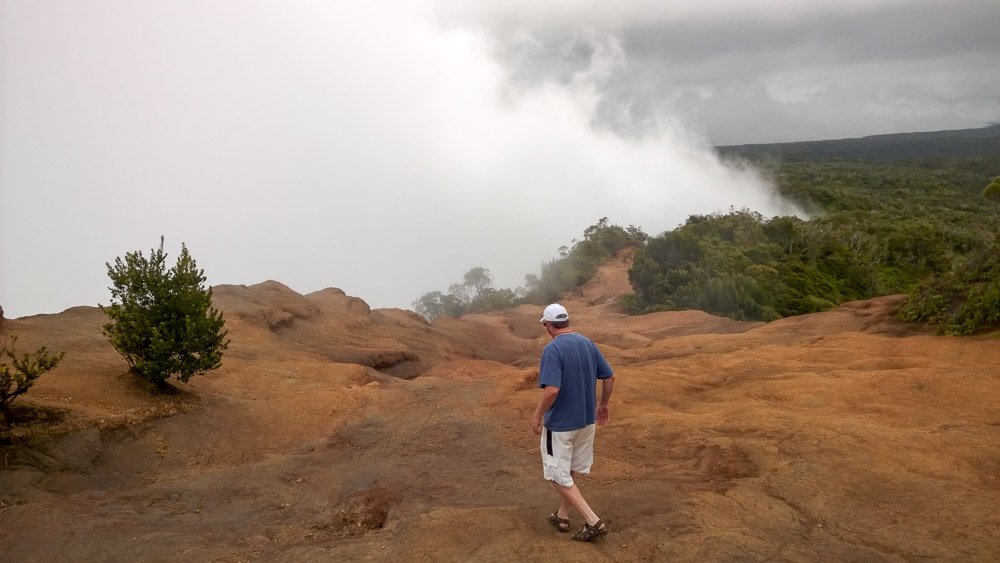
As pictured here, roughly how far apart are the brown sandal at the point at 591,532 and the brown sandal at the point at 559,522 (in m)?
0.24

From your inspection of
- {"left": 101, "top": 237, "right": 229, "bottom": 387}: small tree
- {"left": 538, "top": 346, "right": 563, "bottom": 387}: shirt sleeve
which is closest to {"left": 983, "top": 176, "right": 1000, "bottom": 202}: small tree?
{"left": 538, "top": 346, "right": 563, "bottom": 387}: shirt sleeve

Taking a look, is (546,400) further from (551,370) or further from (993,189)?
(993,189)

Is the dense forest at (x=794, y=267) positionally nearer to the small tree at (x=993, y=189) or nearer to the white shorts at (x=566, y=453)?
the small tree at (x=993, y=189)

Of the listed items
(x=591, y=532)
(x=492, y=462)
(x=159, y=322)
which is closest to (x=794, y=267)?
(x=492, y=462)

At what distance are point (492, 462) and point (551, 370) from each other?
10.3 feet

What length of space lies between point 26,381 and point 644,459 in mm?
7251

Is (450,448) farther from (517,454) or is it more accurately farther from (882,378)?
(882,378)

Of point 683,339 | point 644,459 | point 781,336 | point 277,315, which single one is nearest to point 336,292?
point 277,315

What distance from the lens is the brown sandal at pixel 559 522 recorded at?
554 cm

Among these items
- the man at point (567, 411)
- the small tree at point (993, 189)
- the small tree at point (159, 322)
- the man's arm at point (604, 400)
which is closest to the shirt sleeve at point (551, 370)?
the man at point (567, 411)

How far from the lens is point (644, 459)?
7.71 metres

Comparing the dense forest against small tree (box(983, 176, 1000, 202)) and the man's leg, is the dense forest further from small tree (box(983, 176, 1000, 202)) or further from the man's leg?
the man's leg

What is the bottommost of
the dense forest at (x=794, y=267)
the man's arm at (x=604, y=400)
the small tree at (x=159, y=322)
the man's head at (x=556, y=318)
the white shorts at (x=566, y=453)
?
the dense forest at (x=794, y=267)

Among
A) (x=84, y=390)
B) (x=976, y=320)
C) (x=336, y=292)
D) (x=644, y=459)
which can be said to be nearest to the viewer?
(x=644, y=459)
